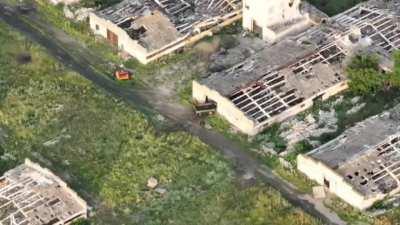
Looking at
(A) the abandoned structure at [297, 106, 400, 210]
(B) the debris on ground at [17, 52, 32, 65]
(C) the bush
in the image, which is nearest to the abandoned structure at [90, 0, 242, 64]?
(B) the debris on ground at [17, 52, 32, 65]

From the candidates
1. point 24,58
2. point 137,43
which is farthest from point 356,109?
point 24,58

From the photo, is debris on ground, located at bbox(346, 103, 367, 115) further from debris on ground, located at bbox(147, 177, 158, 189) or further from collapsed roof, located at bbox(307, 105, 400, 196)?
debris on ground, located at bbox(147, 177, 158, 189)

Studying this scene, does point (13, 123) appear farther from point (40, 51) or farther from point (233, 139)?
point (233, 139)

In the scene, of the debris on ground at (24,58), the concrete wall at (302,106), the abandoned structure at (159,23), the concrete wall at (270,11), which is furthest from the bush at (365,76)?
the debris on ground at (24,58)

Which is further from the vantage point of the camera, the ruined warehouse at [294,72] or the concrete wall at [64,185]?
the ruined warehouse at [294,72]

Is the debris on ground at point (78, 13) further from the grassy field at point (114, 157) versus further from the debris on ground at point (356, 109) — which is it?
the debris on ground at point (356, 109)

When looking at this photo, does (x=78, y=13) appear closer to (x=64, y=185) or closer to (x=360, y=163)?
(x=64, y=185)
